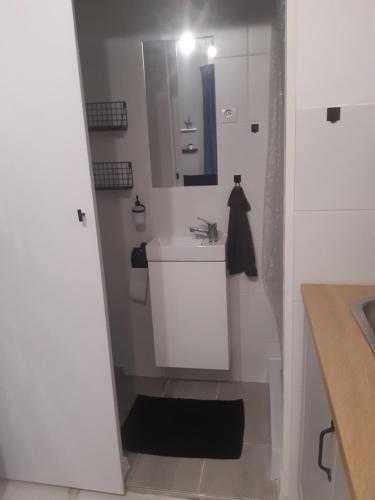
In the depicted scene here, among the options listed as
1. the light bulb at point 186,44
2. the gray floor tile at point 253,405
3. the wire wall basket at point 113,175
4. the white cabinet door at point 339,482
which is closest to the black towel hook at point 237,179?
the wire wall basket at point 113,175

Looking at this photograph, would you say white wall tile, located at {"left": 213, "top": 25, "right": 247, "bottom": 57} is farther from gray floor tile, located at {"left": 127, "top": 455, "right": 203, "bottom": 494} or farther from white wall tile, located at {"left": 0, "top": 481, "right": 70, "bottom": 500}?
white wall tile, located at {"left": 0, "top": 481, "right": 70, "bottom": 500}

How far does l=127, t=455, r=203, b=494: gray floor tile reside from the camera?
1732 mm

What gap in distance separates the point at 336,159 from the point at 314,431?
2.94ft

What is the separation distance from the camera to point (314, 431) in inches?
50.3

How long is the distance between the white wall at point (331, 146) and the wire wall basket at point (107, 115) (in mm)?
1193

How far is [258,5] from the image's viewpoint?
1.95 m

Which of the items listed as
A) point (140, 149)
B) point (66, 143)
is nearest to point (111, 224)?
point (140, 149)

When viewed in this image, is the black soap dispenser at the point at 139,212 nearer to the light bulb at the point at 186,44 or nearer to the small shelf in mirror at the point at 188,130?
the small shelf in mirror at the point at 188,130

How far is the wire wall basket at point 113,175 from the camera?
2244mm

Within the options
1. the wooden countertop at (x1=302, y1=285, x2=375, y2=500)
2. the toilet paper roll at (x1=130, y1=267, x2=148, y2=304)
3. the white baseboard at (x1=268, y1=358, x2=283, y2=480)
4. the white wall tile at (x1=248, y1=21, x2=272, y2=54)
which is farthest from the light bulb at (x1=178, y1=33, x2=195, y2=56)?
the white baseboard at (x1=268, y1=358, x2=283, y2=480)

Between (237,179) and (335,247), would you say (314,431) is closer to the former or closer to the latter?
(335,247)

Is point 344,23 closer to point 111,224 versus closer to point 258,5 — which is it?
point 258,5

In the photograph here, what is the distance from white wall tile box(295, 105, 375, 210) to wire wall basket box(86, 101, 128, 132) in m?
1.22

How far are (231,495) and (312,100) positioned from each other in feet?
5.28
